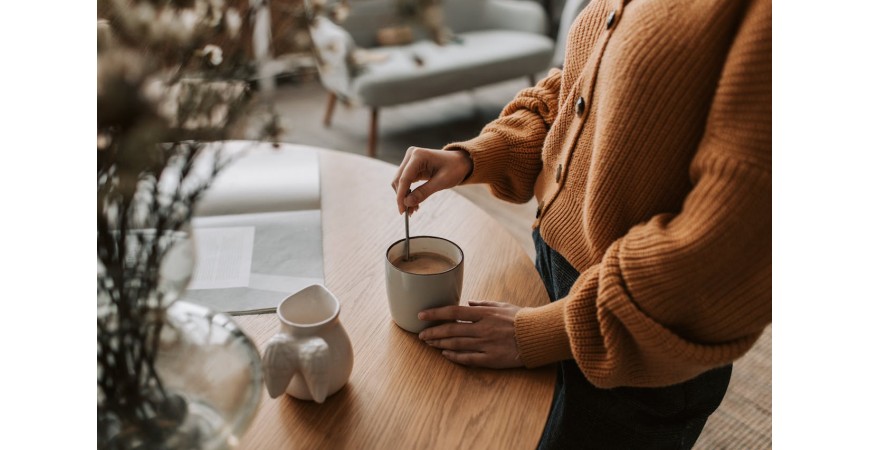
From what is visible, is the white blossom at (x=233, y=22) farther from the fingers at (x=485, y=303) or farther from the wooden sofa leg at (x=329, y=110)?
the wooden sofa leg at (x=329, y=110)

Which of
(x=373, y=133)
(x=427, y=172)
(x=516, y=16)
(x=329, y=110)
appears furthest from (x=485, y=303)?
(x=516, y=16)

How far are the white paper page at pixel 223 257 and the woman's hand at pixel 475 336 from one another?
0.32 metres

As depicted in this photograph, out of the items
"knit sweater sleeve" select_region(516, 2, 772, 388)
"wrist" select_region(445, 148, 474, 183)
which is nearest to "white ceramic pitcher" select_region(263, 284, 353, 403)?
"knit sweater sleeve" select_region(516, 2, 772, 388)

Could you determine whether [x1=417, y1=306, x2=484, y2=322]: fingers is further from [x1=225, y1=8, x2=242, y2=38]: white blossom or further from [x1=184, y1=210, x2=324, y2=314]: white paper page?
[x1=225, y1=8, x2=242, y2=38]: white blossom

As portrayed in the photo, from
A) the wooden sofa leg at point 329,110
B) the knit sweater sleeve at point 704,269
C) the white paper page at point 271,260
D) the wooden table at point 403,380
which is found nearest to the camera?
the knit sweater sleeve at point 704,269

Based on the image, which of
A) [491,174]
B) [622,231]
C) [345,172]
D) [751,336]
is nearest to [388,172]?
[345,172]

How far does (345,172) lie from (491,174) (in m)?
0.34

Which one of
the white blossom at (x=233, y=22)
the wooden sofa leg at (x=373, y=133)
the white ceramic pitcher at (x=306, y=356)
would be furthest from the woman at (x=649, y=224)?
the wooden sofa leg at (x=373, y=133)

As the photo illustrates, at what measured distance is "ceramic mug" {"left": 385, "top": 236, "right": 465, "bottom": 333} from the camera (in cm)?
80

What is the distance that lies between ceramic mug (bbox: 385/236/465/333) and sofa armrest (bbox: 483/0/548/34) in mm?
2901

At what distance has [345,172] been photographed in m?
1.25

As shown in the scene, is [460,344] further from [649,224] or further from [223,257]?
[223,257]

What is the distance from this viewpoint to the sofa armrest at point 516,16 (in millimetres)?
3486

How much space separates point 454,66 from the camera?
3.02m
